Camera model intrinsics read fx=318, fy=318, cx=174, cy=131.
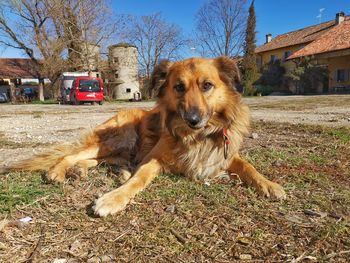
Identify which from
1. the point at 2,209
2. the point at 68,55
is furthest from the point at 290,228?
the point at 68,55

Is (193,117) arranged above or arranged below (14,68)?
below

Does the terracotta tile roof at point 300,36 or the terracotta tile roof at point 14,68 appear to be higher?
the terracotta tile roof at point 300,36

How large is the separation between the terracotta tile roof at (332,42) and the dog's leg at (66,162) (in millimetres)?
28476

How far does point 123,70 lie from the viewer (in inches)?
1545

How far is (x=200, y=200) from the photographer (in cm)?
257

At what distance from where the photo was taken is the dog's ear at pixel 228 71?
346 cm

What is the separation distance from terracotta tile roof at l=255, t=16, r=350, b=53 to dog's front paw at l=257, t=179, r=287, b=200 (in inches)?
1574

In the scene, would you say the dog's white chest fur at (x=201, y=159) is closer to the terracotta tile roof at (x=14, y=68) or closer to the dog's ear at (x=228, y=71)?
the dog's ear at (x=228, y=71)

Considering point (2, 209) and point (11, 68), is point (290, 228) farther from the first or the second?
point (11, 68)

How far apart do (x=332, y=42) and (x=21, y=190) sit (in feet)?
107

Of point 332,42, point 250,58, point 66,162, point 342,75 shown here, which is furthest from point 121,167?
point 250,58

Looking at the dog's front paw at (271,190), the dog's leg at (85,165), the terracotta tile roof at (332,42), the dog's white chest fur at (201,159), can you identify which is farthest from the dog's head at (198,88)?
the terracotta tile roof at (332,42)

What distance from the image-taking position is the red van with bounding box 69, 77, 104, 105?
76.3 ft

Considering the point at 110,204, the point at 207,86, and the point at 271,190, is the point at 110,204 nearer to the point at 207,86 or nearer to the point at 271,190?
the point at 271,190
